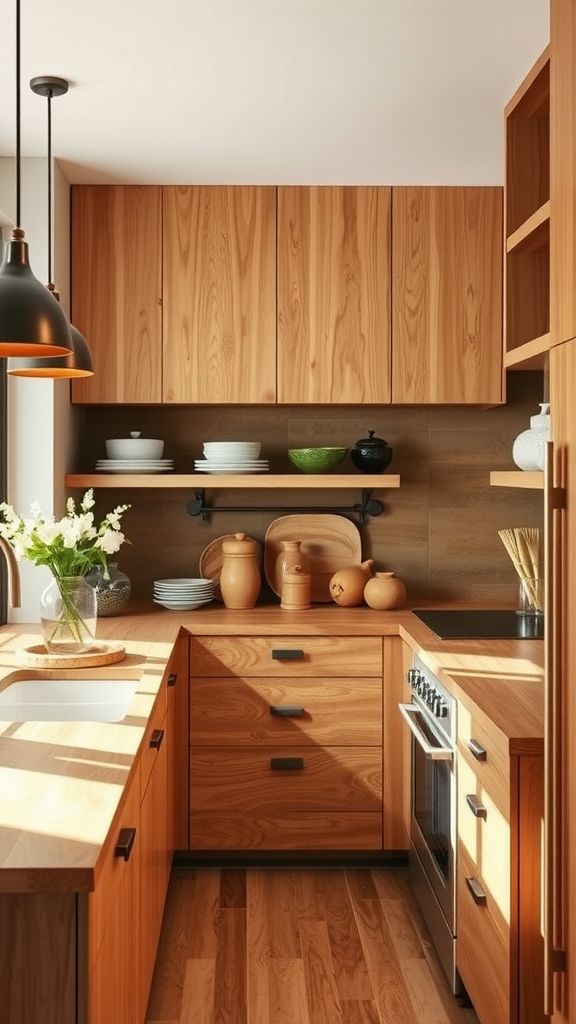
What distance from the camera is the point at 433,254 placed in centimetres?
389

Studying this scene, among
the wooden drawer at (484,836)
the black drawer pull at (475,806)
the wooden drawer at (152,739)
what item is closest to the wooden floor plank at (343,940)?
the wooden drawer at (484,836)

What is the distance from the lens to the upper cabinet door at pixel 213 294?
3.88m

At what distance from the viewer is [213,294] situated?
3881 mm

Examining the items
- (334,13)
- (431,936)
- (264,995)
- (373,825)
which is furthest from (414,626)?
(334,13)

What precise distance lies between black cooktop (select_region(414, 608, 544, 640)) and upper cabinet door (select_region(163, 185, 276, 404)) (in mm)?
1057

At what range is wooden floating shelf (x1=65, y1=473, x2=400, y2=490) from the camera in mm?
3879

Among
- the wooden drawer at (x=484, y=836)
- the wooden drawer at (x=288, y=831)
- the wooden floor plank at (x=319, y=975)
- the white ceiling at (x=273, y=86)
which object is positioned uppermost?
the white ceiling at (x=273, y=86)

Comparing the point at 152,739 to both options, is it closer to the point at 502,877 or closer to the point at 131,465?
the point at 502,877

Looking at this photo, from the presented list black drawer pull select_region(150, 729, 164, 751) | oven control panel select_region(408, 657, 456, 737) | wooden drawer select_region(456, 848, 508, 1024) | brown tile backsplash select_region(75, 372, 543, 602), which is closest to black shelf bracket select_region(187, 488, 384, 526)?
brown tile backsplash select_region(75, 372, 543, 602)

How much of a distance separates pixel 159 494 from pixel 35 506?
4.35 ft

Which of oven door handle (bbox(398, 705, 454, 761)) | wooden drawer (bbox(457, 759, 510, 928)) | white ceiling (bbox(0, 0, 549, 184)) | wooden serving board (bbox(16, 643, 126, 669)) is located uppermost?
white ceiling (bbox(0, 0, 549, 184))

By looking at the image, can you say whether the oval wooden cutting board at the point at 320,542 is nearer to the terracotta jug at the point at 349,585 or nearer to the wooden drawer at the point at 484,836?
the terracotta jug at the point at 349,585

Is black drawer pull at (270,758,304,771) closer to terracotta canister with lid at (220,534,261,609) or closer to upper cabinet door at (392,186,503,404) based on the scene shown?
terracotta canister with lid at (220,534,261,609)

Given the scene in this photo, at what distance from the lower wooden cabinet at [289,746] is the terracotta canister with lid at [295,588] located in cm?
39
